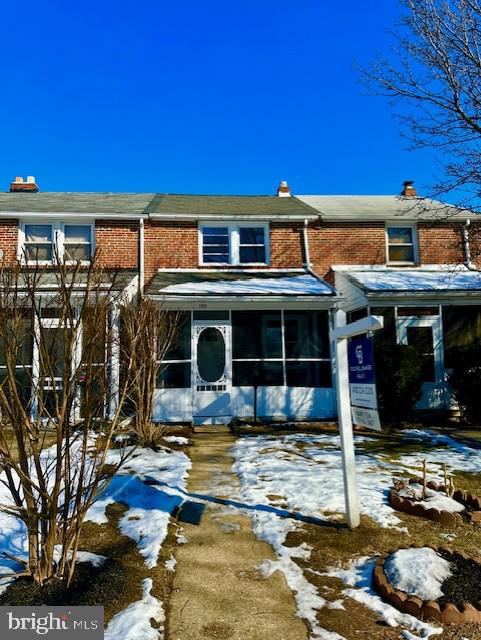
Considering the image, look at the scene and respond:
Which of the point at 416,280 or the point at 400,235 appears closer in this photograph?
the point at 416,280

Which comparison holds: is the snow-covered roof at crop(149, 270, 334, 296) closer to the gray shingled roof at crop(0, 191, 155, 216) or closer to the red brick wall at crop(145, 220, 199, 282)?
the red brick wall at crop(145, 220, 199, 282)

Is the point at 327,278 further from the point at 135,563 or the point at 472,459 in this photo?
the point at 135,563

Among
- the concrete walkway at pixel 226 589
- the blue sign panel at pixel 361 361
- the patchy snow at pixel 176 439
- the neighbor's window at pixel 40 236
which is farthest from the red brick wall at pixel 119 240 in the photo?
the blue sign panel at pixel 361 361

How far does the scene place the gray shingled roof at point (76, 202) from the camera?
44.2ft

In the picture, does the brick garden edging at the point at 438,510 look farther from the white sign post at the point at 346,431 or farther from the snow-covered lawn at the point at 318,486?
the white sign post at the point at 346,431

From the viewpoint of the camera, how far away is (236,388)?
11.7m

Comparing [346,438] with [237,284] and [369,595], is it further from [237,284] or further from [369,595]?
[237,284]

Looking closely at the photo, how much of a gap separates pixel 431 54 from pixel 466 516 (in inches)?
415

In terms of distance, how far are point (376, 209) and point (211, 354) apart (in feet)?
25.6

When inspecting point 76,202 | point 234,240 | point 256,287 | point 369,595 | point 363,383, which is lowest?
point 369,595

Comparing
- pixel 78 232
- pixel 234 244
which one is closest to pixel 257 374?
pixel 234 244

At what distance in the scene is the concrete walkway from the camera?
10.9 feet

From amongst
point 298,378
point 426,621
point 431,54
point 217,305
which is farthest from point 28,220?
point 426,621

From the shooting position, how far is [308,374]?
12.1 meters
